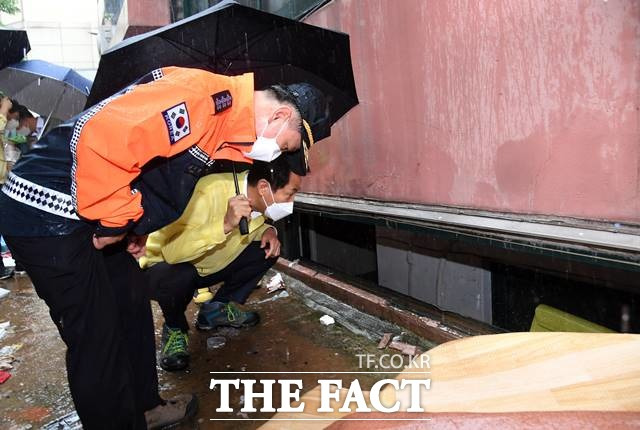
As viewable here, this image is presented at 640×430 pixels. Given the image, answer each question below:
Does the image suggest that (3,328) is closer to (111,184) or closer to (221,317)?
(221,317)

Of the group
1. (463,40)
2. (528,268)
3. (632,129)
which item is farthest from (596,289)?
(463,40)

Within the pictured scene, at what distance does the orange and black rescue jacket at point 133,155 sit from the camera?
152 centimetres

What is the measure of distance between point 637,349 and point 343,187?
3.15 m

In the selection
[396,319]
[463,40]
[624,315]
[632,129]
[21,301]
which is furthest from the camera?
[21,301]

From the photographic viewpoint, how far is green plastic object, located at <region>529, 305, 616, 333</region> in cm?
258

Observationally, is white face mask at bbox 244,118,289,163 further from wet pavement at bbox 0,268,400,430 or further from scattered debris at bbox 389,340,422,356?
scattered debris at bbox 389,340,422,356

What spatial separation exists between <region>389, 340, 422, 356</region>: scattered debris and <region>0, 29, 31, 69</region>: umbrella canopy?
5.15 meters

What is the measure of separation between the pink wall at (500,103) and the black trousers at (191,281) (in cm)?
113

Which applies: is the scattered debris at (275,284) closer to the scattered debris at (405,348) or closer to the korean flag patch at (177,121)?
the scattered debris at (405,348)

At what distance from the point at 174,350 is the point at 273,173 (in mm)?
1315

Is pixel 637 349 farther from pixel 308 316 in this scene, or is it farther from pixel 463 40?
pixel 308 316

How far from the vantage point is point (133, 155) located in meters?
1.53

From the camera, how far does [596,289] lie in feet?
10.1

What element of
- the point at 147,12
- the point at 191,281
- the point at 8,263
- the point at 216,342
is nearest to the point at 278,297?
the point at 216,342
